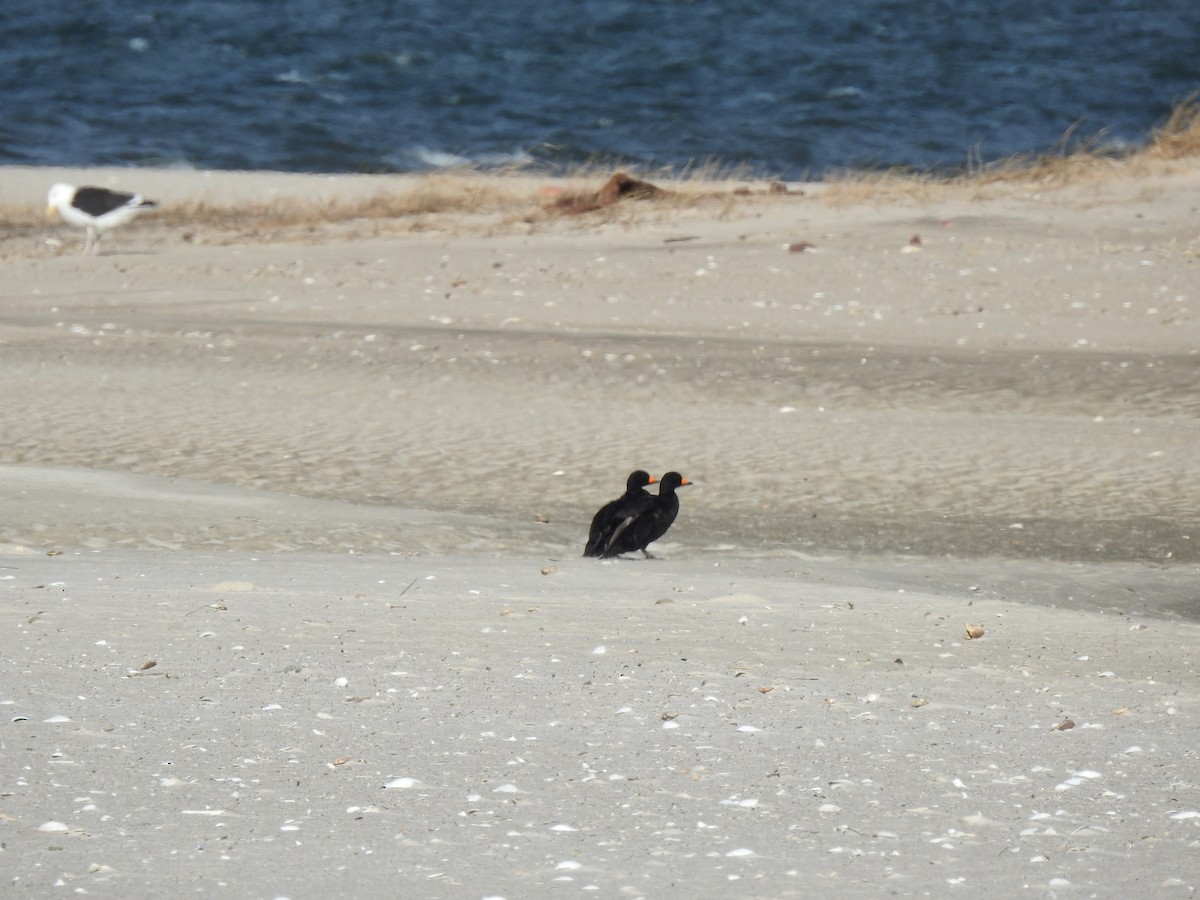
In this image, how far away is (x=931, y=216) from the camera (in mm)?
17359

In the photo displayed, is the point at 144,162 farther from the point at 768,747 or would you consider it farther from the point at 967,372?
the point at 768,747

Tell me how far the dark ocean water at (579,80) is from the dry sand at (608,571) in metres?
18.8

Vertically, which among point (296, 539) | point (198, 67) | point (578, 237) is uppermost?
point (198, 67)

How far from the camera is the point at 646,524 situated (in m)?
7.15

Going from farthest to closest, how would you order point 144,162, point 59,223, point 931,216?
point 144,162, point 59,223, point 931,216

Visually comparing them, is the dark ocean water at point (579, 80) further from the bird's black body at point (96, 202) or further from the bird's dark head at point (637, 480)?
the bird's dark head at point (637, 480)

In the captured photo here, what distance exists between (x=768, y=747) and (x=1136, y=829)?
89 cm

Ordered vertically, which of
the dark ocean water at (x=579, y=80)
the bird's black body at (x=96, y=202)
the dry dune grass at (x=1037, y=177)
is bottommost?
the bird's black body at (x=96, y=202)

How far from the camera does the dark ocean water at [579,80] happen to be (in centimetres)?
3522

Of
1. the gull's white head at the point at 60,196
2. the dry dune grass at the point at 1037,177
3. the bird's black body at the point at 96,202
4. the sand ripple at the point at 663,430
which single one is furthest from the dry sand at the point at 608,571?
the dry dune grass at the point at 1037,177

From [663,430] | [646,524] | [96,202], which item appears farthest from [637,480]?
[96,202]

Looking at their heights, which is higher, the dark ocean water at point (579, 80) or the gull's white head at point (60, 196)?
the dark ocean water at point (579, 80)

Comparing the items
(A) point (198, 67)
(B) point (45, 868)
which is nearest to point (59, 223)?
(B) point (45, 868)

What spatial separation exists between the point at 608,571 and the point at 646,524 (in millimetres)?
629
